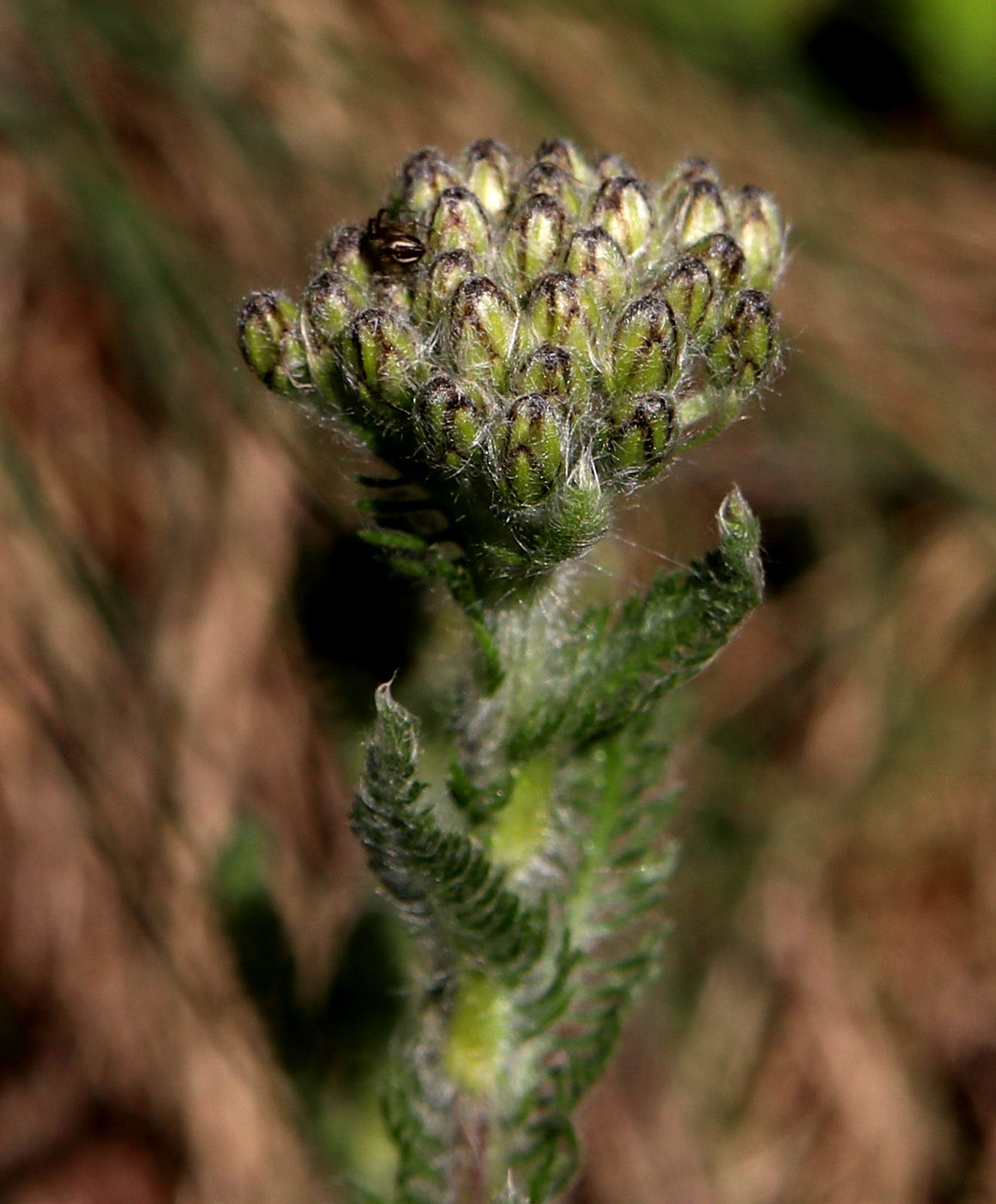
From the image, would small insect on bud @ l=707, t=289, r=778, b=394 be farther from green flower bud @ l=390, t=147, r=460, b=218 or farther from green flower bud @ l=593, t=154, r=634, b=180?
green flower bud @ l=390, t=147, r=460, b=218

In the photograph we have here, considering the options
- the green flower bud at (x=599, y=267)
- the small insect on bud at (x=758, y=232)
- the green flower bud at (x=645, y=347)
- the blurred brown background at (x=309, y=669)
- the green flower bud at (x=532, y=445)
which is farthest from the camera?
the blurred brown background at (x=309, y=669)

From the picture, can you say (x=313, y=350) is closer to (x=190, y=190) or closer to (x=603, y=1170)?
(x=190, y=190)

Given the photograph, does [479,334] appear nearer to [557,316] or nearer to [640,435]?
[557,316]

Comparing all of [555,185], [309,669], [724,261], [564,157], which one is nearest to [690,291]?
[724,261]

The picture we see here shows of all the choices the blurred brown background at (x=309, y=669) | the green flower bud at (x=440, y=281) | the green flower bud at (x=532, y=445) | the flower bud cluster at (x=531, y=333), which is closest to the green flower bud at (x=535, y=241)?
the flower bud cluster at (x=531, y=333)

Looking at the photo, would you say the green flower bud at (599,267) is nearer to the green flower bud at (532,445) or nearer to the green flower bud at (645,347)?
the green flower bud at (645,347)

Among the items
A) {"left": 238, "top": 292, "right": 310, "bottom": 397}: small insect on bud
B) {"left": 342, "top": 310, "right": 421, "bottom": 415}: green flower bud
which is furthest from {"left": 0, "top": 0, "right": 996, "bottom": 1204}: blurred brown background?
{"left": 342, "top": 310, "right": 421, "bottom": 415}: green flower bud
